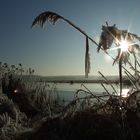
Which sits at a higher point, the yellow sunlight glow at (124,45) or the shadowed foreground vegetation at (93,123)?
the yellow sunlight glow at (124,45)

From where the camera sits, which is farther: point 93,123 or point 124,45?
point 124,45

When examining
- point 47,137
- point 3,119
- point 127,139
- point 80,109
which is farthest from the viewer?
point 3,119

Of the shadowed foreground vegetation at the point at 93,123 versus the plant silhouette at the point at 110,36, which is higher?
the plant silhouette at the point at 110,36

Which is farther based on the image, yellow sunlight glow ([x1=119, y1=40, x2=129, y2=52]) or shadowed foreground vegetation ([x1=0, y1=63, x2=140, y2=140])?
yellow sunlight glow ([x1=119, y1=40, x2=129, y2=52])

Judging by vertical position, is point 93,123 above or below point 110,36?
below

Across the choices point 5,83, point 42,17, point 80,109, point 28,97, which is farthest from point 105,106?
point 5,83

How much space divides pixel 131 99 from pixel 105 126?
641mm

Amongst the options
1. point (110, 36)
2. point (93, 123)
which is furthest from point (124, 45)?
point (93, 123)

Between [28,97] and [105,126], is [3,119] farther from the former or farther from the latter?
[28,97]

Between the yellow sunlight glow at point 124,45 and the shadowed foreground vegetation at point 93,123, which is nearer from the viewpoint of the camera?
the shadowed foreground vegetation at point 93,123

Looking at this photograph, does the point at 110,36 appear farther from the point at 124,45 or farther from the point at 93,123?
the point at 93,123

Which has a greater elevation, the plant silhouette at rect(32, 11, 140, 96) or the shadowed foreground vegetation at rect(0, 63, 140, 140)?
the plant silhouette at rect(32, 11, 140, 96)

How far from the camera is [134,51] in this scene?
27.9 feet

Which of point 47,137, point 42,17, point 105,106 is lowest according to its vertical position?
point 47,137
